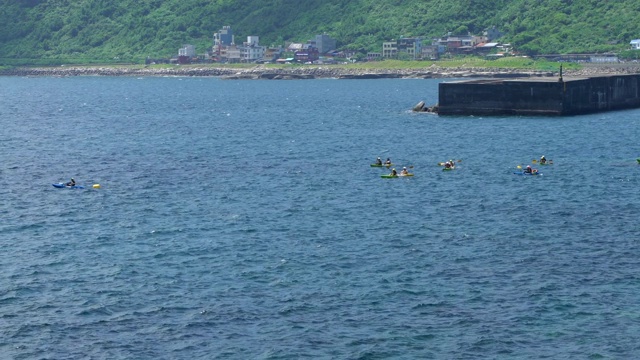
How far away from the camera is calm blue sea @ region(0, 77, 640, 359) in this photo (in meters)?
50.8

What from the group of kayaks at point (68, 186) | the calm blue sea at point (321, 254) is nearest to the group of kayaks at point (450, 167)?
the calm blue sea at point (321, 254)

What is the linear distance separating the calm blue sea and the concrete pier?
28533 mm

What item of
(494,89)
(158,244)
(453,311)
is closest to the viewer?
(453,311)

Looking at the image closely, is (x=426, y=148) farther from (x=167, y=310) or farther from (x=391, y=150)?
(x=167, y=310)

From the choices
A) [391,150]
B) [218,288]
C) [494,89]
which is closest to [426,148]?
[391,150]

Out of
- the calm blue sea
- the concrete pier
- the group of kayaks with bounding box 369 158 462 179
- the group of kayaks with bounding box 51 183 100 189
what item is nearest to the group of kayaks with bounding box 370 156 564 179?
the group of kayaks with bounding box 369 158 462 179

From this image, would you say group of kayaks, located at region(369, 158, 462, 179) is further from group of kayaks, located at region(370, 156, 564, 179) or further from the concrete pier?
the concrete pier

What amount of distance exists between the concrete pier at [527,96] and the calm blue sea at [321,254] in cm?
2853

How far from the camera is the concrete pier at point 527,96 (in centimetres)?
15238

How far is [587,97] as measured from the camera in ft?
520

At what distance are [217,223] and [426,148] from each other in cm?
4981

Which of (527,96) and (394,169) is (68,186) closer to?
(394,169)

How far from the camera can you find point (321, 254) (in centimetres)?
6700

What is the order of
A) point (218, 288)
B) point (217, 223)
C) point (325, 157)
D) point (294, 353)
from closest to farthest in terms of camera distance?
point (294, 353) → point (218, 288) → point (217, 223) → point (325, 157)
